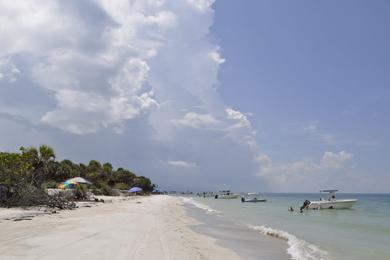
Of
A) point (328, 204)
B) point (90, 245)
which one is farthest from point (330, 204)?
point (90, 245)

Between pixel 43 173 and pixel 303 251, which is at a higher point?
pixel 43 173

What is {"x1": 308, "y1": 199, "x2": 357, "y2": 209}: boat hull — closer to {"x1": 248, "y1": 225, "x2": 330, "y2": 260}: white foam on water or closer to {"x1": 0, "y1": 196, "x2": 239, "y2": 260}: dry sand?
{"x1": 248, "y1": 225, "x2": 330, "y2": 260}: white foam on water

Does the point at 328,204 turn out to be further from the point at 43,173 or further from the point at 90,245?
the point at 90,245

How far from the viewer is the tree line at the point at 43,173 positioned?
2508cm

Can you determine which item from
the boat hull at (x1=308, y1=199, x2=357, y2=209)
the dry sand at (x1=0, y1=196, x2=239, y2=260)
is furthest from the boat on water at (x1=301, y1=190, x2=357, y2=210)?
the dry sand at (x1=0, y1=196, x2=239, y2=260)

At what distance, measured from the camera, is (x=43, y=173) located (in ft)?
112

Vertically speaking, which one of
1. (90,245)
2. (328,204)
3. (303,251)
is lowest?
(303,251)

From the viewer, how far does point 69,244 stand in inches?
442

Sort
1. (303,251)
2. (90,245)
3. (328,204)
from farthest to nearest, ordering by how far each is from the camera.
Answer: (328,204) → (303,251) → (90,245)

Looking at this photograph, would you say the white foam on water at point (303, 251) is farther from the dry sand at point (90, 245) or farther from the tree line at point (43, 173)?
the tree line at point (43, 173)

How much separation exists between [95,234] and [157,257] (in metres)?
4.30

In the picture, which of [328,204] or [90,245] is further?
[328,204]

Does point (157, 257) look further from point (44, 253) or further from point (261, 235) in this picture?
point (261, 235)

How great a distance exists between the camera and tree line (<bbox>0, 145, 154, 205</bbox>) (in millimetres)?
25078
